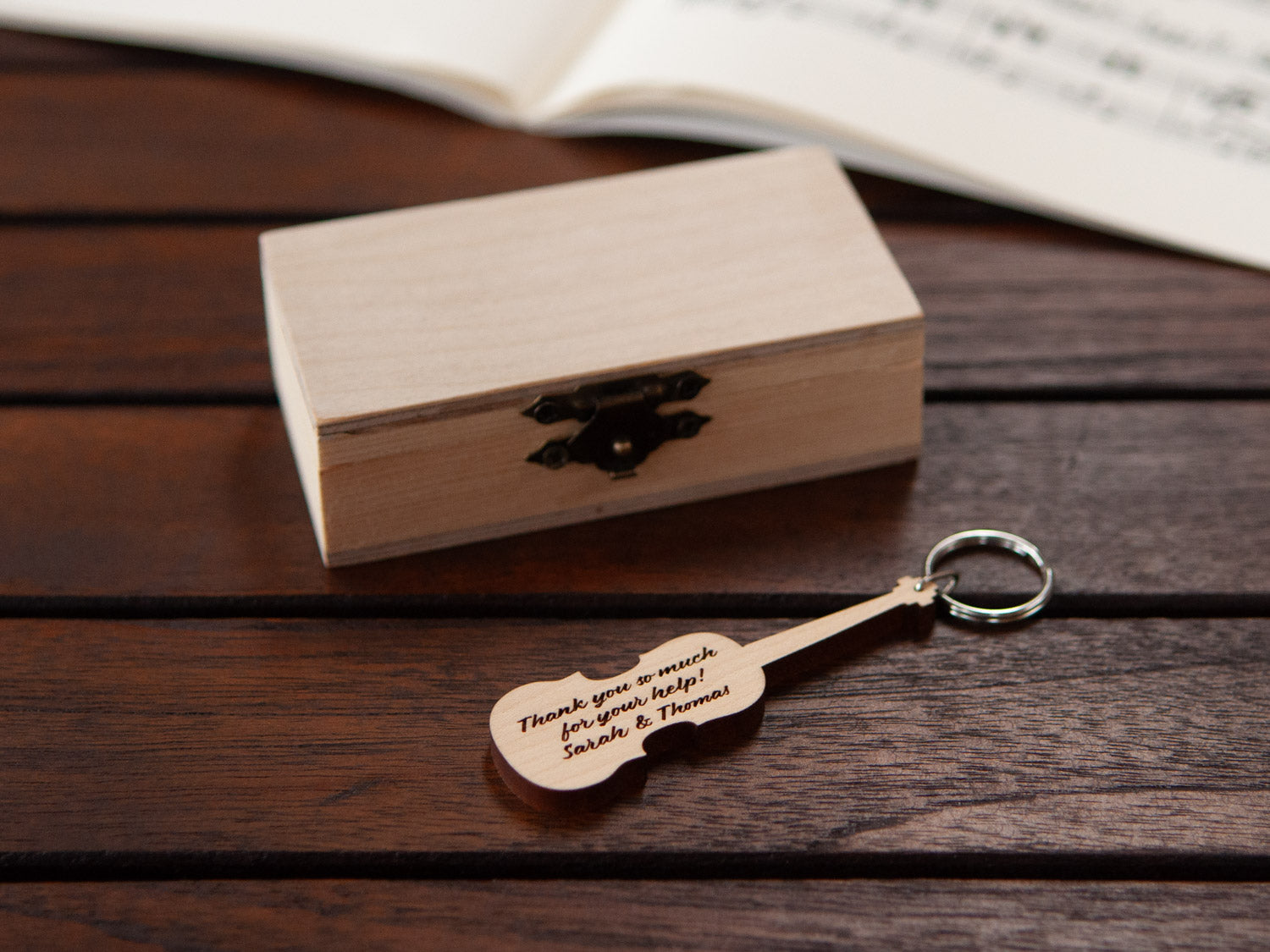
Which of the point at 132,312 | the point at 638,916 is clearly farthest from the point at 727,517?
the point at 132,312

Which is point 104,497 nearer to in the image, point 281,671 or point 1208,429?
point 281,671

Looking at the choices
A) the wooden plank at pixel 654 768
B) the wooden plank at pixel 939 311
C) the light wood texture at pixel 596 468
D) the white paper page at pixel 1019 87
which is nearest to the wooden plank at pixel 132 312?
the wooden plank at pixel 939 311

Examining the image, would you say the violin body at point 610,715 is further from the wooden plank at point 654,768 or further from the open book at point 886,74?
the open book at point 886,74

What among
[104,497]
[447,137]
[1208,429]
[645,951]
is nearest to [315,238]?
[104,497]

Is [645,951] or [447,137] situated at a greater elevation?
[447,137]

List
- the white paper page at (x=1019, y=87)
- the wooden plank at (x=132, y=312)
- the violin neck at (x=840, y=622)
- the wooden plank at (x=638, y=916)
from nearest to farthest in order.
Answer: the wooden plank at (x=638, y=916) → the violin neck at (x=840, y=622) → the wooden plank at (x=132, y=312) → the white paper page at (x=1019, y=87)
